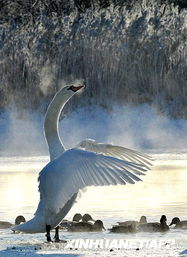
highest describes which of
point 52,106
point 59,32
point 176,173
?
point 59,32

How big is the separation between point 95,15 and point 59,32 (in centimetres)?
120

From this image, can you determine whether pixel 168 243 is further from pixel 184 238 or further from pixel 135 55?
pixel 135 55

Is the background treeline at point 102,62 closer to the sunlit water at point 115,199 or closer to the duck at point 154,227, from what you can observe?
the sunlit water at point 115,199

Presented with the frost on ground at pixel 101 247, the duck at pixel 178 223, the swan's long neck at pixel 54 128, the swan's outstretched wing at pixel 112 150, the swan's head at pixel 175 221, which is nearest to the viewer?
the frost on ground at pixel 101 247

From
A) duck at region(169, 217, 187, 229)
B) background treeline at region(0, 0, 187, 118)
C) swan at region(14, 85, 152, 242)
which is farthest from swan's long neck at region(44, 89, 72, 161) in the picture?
background treeline at region(0, 0, 187, 118)

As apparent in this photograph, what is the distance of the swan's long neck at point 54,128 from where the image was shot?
791 centimetres

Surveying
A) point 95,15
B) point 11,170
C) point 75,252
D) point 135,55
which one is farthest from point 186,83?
point 75,252

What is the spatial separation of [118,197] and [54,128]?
438cm

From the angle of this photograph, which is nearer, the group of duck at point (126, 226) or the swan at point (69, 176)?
the swan at point (69, 176)

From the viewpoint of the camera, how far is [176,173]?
51.4 feet

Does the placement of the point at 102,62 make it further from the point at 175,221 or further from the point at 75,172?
the point at 75,172

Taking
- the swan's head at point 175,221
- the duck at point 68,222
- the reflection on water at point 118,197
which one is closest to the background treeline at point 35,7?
the reflection on water at point 118,197

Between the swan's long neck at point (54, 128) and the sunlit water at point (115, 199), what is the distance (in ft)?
1.42

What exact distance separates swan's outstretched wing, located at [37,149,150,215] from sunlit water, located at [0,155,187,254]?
1.62ft
